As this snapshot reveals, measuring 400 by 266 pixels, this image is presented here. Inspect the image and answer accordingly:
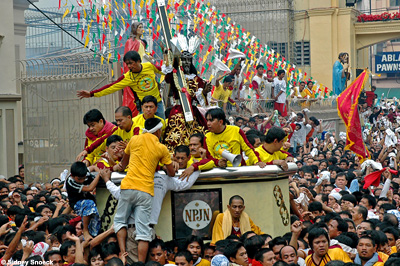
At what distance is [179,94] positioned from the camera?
34.7 ft

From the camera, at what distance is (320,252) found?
8070mm

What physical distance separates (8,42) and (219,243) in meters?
11.8

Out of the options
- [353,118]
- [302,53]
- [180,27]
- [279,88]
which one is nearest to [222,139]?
[353,118]

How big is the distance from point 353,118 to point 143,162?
304 inches

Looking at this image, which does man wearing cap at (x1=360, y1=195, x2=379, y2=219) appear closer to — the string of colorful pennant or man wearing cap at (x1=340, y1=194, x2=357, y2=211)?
man wearing cap at (x1=340, y1=194, x2=357, y2=211)

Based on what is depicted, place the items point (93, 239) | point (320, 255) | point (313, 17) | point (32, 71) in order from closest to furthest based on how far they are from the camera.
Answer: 1. point (320, 255)
2. point (93, 239)
3. point (32, 71)
4. point (313, 17)

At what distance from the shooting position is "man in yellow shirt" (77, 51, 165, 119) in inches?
405

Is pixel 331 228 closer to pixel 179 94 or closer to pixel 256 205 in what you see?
pixel 256 205

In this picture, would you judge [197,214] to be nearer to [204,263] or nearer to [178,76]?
[204,263]

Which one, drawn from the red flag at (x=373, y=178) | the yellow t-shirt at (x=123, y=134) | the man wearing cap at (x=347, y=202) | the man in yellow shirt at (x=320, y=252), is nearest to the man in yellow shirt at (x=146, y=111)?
the yellow t-shirt at (x=123, y=134)

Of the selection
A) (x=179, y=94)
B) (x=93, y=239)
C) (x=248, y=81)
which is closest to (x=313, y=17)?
(x=248, y=81)

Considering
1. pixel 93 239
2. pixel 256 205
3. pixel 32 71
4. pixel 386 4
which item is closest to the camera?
pixel 93 239

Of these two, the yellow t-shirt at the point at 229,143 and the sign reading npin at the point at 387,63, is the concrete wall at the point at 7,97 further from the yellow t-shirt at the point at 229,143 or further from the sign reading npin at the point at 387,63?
the sign reading npin at the point at 387,63

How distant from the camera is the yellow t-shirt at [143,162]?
856cm
